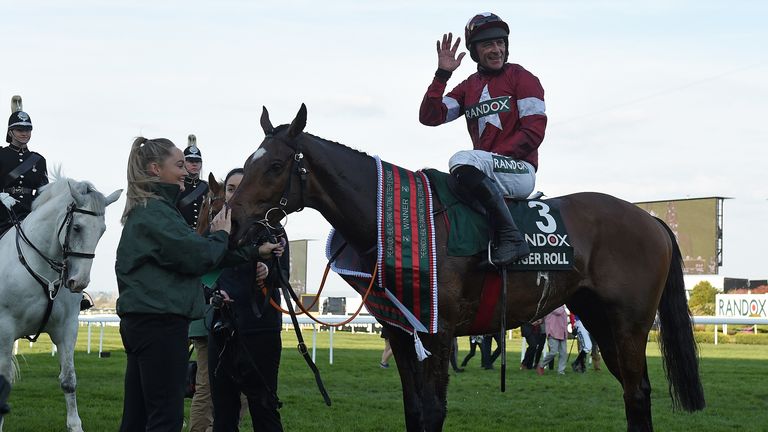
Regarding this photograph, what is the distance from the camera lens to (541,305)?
19.3 ft

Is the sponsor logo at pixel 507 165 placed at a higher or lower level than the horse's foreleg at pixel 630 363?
higher

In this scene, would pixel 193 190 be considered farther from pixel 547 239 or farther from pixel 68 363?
pixel 547 239

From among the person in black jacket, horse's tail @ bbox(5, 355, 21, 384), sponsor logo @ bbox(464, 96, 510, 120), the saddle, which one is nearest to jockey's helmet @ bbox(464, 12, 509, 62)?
sponsor logo @ bbox(464, 96, 510, 120)

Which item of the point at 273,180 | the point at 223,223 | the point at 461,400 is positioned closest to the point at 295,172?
the point at 273,180

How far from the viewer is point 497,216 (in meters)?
5.41

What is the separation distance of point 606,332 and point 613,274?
17.4 inches

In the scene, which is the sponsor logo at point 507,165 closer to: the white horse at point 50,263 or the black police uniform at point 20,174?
the white horse at point 50,263

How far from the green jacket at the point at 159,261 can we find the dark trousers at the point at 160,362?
6 cm

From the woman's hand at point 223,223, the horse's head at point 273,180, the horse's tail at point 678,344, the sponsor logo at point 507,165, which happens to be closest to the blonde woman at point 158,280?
the woman's hand at point 223,223

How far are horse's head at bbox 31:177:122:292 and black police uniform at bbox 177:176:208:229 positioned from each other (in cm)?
91

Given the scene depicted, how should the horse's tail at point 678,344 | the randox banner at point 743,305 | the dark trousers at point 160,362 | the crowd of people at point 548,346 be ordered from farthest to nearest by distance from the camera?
1. the randox banner at point 743,305
2. the crowd of people at point 548,346
3. the horse's tail at point 678,344
4. the dark trousers at point 160,362

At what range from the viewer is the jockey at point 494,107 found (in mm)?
5766

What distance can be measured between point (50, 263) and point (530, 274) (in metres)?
4.03

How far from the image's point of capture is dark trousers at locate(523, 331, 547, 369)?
16594 mm
